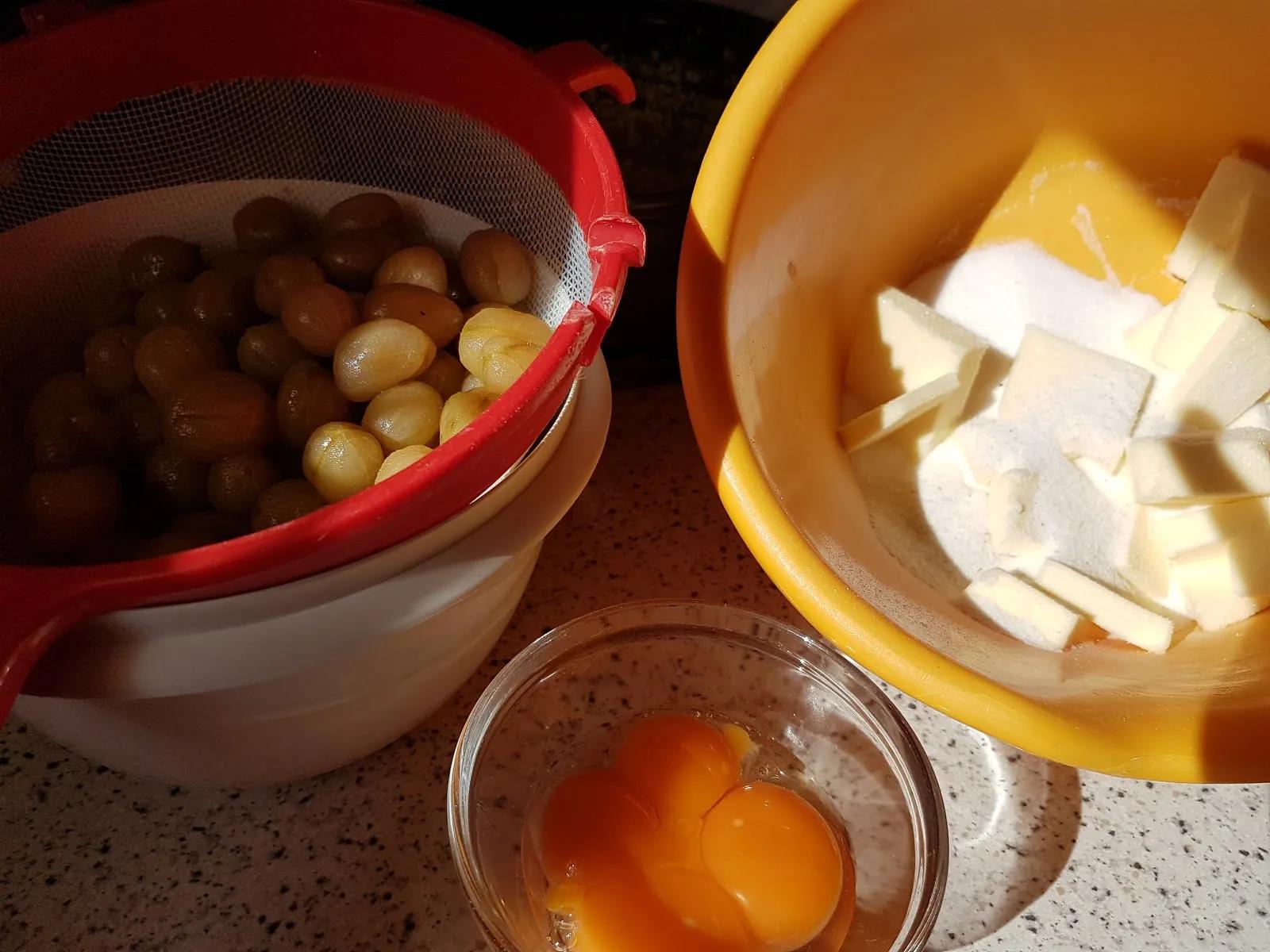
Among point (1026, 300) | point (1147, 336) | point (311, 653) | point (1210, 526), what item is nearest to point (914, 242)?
point (1026, 300)

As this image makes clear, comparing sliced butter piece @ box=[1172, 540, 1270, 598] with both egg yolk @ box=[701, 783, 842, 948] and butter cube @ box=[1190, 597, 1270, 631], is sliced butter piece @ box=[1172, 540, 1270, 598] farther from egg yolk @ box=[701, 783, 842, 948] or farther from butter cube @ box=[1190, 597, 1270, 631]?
egg yolk @ box=[701, 783, 842, 948]

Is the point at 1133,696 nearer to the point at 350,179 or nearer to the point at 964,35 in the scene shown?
the point at 964,35

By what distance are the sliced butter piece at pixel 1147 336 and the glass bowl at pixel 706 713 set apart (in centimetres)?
41

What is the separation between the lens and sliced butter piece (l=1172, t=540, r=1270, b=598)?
2.03ft

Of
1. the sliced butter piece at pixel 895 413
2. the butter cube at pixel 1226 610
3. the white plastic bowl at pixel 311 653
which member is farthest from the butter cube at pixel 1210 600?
the white plastic bowl at pixel 311 653

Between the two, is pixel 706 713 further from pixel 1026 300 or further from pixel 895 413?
pixel 1026 300

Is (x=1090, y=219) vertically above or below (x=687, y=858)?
above

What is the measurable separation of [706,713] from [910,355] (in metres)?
0.31

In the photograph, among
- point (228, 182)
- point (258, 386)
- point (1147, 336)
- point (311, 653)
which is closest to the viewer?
point (311, 653)

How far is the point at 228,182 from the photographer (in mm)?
666

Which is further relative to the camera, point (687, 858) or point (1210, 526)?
point (1210, 526)

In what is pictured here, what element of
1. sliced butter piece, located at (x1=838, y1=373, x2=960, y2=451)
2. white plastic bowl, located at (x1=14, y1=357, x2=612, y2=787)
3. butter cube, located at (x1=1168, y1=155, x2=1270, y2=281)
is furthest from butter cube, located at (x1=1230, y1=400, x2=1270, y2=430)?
white plastic bowl, located at (x1=14, y1=357, x2=612, y2=787)

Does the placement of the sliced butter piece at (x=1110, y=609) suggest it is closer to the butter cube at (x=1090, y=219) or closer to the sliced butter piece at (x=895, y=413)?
the sliced butter piece at (x=895, y=413)

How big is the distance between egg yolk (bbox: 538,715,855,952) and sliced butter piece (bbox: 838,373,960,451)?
0.83ft
